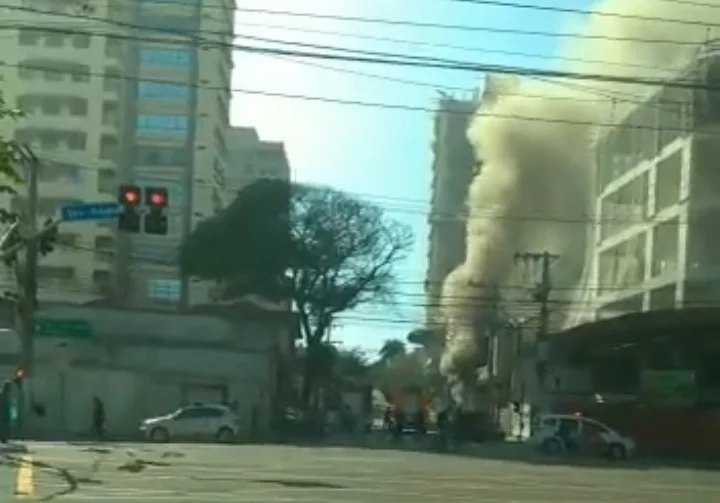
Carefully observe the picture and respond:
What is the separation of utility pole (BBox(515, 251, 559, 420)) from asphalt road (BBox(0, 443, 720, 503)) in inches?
1267

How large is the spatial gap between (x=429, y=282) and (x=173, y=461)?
209 ft

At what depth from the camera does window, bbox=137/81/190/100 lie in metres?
95.4

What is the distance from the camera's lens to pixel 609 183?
287 feet

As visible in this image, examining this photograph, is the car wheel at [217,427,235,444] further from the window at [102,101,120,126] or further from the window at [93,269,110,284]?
the window at [102,101,120,126]

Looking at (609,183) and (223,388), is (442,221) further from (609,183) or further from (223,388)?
(223,388)

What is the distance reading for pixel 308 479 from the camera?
27.8 m

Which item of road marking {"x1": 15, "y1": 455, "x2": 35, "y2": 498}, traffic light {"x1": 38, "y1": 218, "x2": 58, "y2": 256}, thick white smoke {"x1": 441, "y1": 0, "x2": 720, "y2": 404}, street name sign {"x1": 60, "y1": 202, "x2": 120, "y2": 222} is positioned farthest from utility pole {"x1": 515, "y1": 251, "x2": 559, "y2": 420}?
road marking {"x1": 15, "y1": 455, "x2": 35, "y2": 498}

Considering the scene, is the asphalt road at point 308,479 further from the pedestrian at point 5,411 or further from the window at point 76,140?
the window at point 76,140

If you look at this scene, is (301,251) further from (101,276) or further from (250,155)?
(250,155)

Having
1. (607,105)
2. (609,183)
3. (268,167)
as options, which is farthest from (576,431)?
(268,167)

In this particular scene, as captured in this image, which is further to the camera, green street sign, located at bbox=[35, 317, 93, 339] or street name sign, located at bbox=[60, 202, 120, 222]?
green street sign, located at bbox=[35, 317, 93, 339]

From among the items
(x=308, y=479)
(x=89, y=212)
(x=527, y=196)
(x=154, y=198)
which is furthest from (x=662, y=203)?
(x=308, y=479)

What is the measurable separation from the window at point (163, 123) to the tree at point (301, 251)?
18203mm

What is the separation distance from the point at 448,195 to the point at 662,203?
2864 centimetres
